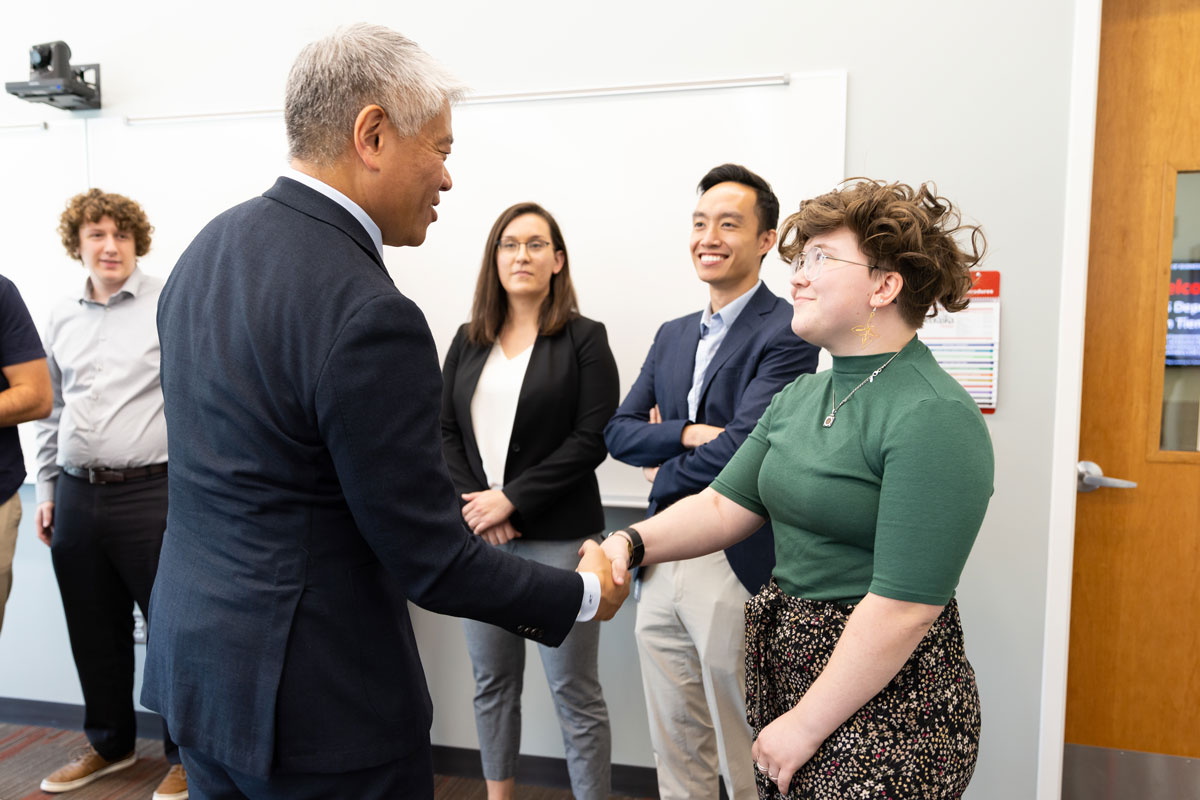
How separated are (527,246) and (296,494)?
1.42 meters

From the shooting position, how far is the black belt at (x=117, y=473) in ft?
8.60

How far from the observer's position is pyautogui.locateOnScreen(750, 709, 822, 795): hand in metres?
1.17

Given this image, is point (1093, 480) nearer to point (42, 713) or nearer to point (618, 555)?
point (618, 555)

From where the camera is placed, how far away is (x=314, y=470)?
1.10 m

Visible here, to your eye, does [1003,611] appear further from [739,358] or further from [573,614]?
[573,614]

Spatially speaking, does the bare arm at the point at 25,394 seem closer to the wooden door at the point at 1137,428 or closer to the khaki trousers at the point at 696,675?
the khaki trousers at the point at 696,675

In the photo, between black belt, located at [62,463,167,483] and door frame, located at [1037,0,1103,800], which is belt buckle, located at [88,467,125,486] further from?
door frame, located at [1037,0,1103,800]

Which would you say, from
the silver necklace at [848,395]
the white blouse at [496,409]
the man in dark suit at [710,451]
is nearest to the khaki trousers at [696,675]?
the man in dark suit at [710,451]

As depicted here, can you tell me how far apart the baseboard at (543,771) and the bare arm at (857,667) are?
167 cm

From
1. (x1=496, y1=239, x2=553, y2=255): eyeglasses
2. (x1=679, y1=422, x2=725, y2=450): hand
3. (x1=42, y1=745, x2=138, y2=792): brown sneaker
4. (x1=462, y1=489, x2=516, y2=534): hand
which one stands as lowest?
(x1=42, y1=745, x2=138, y2=792): brown sneaker

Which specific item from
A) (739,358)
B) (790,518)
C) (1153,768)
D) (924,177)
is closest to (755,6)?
(924,177)

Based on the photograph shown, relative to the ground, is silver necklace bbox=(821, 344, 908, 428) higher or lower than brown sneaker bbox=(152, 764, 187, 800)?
higher

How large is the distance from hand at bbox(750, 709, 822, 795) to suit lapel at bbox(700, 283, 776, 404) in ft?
3.27

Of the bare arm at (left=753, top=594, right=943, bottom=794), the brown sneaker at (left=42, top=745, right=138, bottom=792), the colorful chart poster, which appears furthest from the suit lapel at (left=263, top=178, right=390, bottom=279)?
the brown sneaker at (left=42, top=745, right=138, bottom=792)
